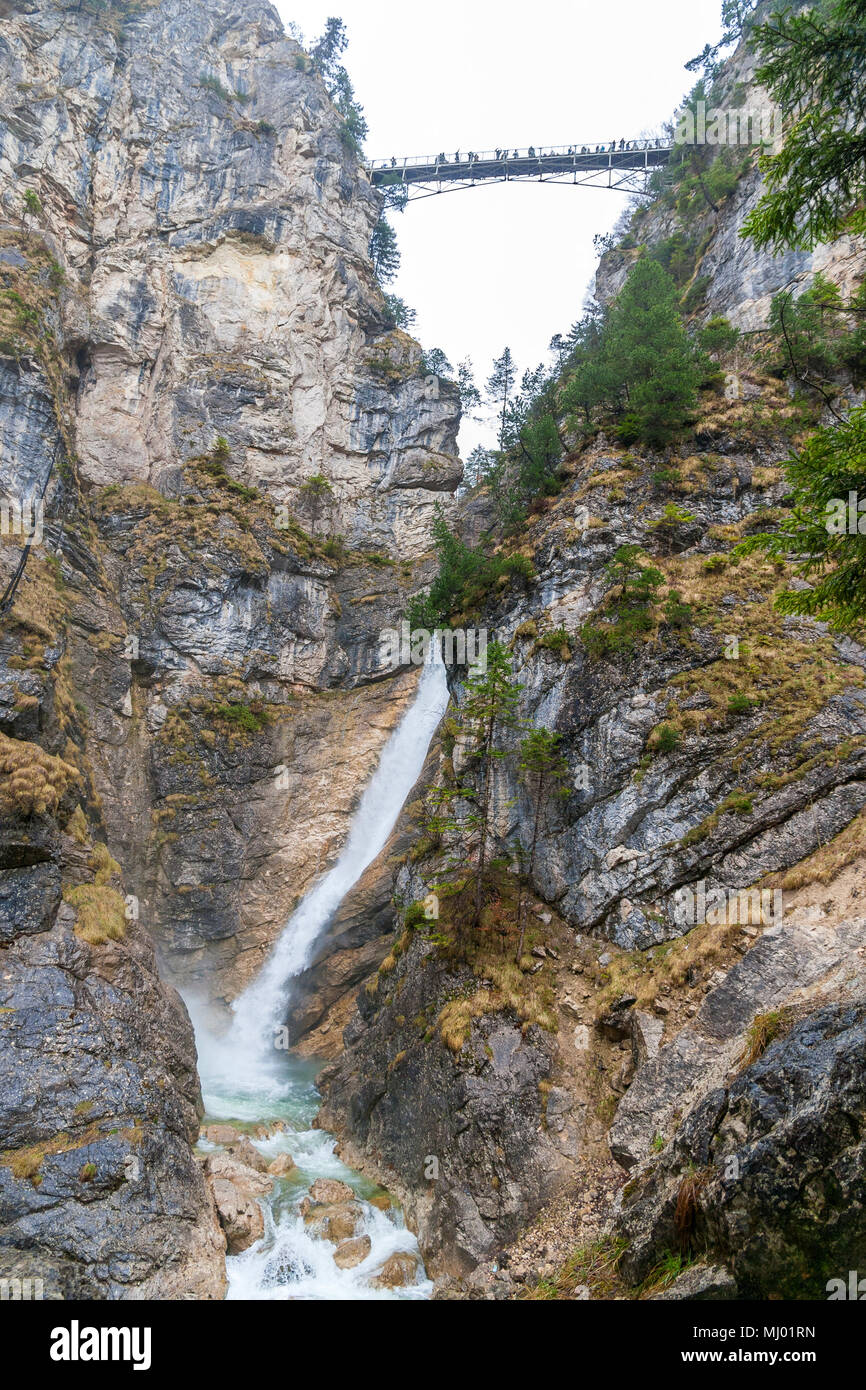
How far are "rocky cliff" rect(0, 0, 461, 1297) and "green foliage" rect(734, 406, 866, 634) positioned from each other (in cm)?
1585

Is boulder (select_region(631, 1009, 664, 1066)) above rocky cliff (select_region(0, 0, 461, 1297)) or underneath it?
underneath

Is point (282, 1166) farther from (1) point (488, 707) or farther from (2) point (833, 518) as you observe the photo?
(2) point (833, 518)

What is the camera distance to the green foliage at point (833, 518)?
25.9 ft

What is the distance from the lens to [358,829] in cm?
3219

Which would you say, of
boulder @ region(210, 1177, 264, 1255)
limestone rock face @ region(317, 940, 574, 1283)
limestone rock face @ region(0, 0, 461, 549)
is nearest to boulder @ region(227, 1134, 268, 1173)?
boulder @ region(210, 1177, 264, 1255)

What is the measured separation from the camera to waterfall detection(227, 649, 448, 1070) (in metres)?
27.2

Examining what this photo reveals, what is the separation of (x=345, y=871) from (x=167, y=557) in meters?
17.1

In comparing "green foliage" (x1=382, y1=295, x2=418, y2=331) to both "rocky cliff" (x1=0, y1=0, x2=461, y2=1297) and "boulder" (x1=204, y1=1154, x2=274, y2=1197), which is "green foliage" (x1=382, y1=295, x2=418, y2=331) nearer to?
"rocky cliff" (x1=0, y1=0, x2=461, y2=1297)

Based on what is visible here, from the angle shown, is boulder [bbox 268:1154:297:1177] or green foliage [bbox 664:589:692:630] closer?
boulder [bbox 268:1154:297:1177]

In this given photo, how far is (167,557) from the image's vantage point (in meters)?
34.0

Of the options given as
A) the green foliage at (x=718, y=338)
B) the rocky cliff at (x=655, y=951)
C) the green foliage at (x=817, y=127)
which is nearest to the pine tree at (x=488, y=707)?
the rocky cliff at (x=655, y=951)

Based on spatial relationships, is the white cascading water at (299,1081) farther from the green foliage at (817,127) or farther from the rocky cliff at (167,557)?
the green foliage at (817,127)
